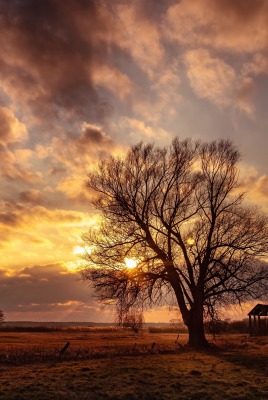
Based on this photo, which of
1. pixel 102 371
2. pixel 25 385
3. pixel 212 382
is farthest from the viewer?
pixel 102 371

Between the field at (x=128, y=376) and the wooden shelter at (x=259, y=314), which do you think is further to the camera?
the wooden shelter at (x=259, y=314)

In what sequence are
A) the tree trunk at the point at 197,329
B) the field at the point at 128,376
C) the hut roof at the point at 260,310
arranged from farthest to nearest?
the hut roof at the point at 260,310 → the tree trunk at the point at 197,329 → the field at the point at 128,376

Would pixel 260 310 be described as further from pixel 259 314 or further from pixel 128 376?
pixel 128 376

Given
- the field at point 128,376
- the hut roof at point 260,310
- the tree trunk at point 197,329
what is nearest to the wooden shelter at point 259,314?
the hut roof at point 260,310

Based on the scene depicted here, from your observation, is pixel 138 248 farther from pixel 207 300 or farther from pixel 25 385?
pixel 25 385

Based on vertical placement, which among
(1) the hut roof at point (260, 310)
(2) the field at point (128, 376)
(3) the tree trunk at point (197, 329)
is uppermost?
(1) the hut roof at point (260, 310)

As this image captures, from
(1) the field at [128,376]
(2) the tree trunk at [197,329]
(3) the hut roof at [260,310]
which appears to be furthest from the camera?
(3) the hut roof at [260,310]

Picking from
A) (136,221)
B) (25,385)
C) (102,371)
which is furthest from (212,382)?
(136,221)

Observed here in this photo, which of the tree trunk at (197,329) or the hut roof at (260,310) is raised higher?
the hut roof at (260,310)

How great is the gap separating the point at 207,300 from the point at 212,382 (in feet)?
54.1

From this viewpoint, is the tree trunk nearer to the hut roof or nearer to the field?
the field

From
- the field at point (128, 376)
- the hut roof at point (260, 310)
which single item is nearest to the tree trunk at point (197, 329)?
the field at point (128, 376)

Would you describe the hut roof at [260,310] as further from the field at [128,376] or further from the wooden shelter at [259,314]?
the field at [128,376]

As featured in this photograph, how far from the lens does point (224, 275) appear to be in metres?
32.7
